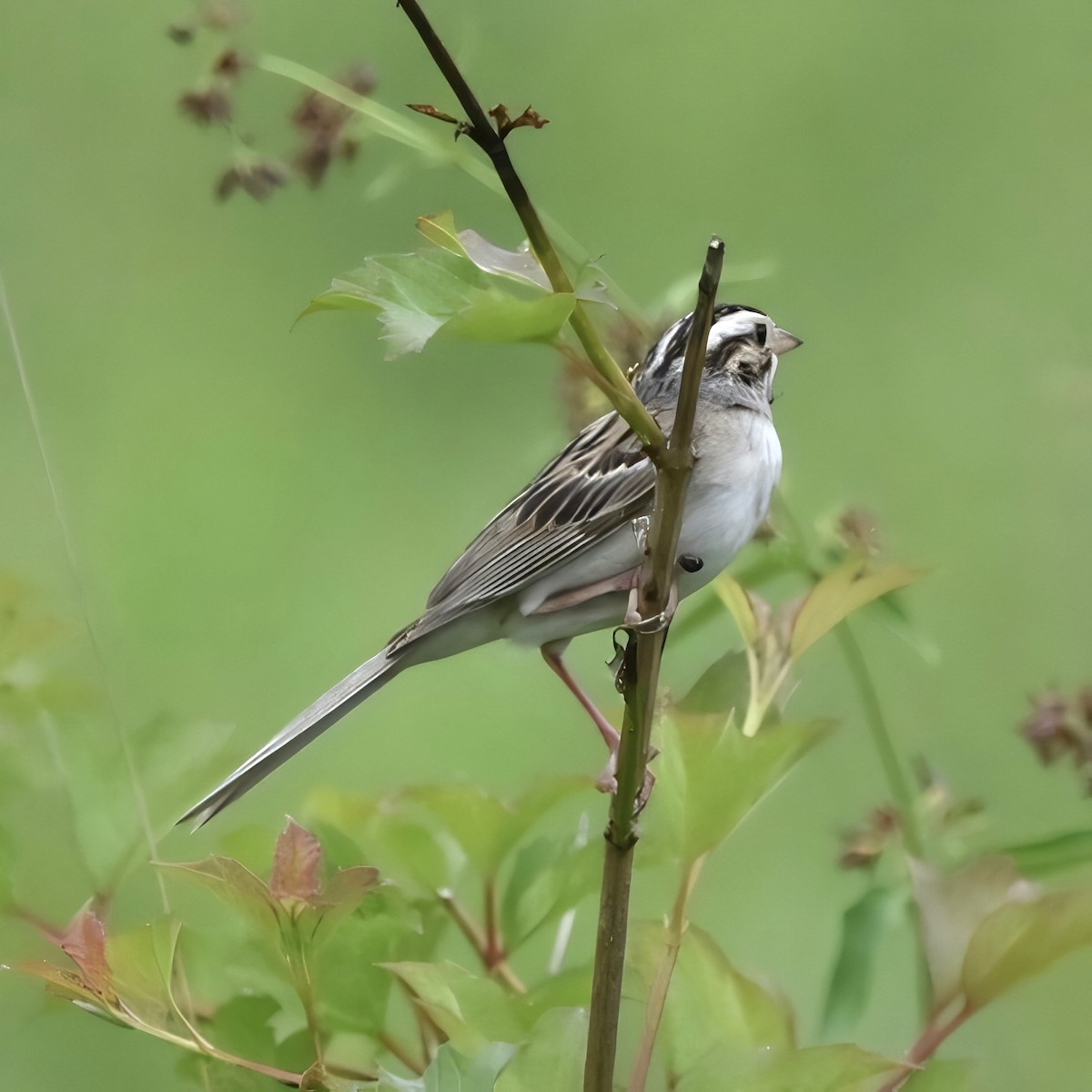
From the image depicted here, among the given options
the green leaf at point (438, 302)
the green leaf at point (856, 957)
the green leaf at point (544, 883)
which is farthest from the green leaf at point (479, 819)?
the green leaf at point (438, 302)

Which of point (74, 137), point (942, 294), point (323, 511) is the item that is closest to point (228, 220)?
point (74, 137)

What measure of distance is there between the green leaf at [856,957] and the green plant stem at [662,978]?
14cm

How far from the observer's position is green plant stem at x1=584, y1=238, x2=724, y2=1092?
710 mm

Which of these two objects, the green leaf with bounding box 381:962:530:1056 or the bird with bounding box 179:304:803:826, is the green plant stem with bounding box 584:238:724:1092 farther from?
the bird with bounding box 179:304:803:826

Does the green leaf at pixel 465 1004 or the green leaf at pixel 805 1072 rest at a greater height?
the green leaf at pixel 465 1004

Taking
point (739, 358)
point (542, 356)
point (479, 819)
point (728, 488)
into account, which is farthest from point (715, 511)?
point (542, 356)

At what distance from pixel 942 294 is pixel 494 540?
2.11m

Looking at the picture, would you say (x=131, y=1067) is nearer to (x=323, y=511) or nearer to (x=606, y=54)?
(x=323, y=511)

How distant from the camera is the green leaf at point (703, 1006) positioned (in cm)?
87

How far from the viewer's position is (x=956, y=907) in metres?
0.88

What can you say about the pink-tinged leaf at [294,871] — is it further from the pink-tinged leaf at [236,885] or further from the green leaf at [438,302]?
the green leaf at [438,302]

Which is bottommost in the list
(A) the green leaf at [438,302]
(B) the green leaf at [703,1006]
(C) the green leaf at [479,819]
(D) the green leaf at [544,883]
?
(B) the green leaf at [703,1006]

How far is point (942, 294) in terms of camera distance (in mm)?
3344

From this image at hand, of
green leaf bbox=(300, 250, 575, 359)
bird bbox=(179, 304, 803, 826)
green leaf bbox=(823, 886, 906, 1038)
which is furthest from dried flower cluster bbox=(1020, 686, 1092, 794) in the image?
green leaf bbox=(300, 250, 575, 359)
